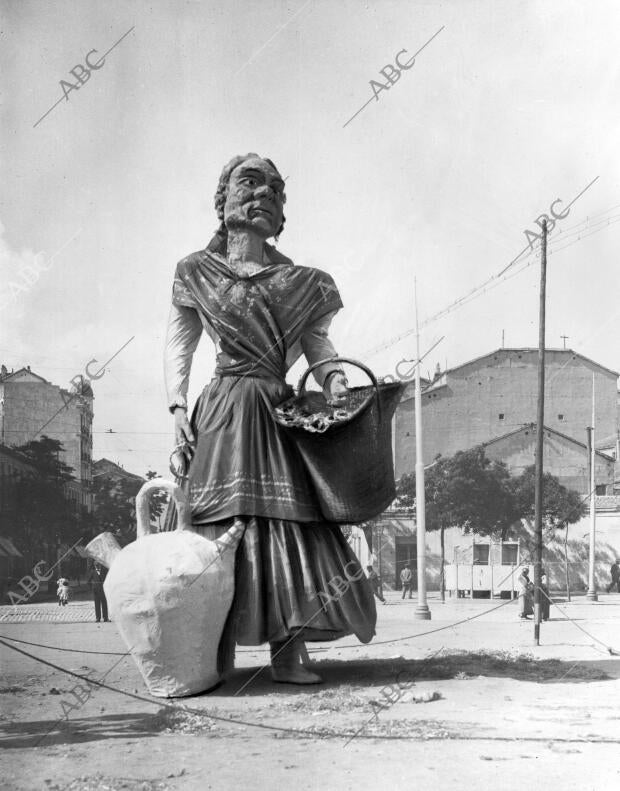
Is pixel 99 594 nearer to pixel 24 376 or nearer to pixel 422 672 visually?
pixel 24 376

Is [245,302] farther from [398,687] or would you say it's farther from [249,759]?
[249,759]

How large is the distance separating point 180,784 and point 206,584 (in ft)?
5.37

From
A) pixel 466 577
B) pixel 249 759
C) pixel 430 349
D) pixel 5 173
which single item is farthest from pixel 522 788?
pixel 466 577

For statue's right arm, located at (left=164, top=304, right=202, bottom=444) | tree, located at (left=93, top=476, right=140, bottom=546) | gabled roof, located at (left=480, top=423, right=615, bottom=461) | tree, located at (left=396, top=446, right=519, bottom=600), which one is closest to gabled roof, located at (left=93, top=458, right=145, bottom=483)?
tree, located at (left=93, top=476, right=140, bottom=546)

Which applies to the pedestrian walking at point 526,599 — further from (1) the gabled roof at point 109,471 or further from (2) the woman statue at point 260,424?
(2) the woman statue at point 260,424

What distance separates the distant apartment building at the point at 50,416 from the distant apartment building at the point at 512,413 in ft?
13.4

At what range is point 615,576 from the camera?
2083 cm

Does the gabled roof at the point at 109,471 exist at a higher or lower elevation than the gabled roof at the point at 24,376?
lower

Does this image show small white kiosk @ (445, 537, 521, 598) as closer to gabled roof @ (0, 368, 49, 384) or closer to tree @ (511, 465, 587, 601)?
tree @ (511, 465, 587, 601)

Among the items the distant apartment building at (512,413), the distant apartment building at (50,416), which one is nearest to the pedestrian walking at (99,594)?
the distant apartment building at (50,416)

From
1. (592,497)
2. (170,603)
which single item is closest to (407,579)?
(592,497)

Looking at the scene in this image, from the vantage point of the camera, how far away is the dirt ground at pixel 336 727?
3.09 meters

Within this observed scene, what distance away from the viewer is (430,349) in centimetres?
743

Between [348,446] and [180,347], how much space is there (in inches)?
51.8
